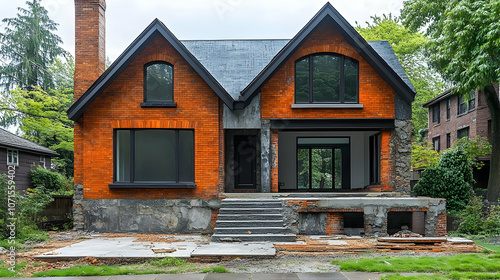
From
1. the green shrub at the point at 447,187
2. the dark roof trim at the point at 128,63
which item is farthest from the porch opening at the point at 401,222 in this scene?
the dark roof trim at the point at 128,63

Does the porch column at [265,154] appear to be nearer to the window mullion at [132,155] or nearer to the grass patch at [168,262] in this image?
the window mullion at [132,155]

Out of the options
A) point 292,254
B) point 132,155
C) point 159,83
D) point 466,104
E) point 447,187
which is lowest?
point 292,254

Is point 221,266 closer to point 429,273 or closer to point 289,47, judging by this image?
point 429,273

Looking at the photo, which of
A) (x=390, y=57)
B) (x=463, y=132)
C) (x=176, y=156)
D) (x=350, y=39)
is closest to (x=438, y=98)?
(x=463, y=132)

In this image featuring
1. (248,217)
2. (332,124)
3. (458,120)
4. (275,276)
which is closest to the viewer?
(275,276)

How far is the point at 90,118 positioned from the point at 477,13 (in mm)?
13942

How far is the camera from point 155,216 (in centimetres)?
1518

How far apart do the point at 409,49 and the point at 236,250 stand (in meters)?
26.6

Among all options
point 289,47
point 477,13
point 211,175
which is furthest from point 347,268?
point 477,13

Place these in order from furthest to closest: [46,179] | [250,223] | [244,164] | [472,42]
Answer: [46,179], [244,164], [472,42], [250,223]

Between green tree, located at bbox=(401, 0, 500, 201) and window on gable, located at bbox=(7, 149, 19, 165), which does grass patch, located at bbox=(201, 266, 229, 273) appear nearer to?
green tree, located at bbox=(401, 0, 500, 201)

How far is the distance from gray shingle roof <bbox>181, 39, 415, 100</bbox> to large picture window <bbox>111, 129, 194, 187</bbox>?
2.64 m

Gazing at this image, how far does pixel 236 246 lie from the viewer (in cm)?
1138

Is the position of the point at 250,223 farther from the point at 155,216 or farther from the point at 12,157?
the point at 12,157
